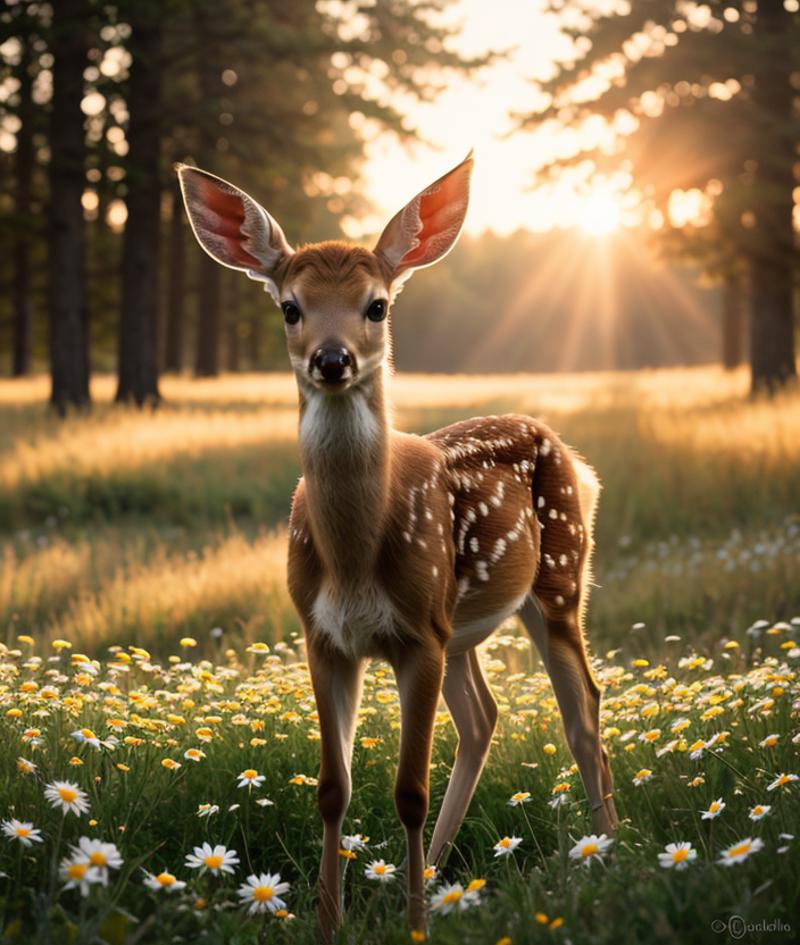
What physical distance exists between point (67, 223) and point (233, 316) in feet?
75.6

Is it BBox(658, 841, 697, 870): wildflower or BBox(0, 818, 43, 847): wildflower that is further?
BBox(0, 818, 43, 847): wildflower

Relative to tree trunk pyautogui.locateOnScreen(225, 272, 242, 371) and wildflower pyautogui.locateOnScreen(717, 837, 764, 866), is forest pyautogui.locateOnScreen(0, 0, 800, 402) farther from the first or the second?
tree trunk pyautogui.locateOnScreen(225, 272, 242, 371)

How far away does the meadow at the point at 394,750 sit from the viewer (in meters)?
3.08

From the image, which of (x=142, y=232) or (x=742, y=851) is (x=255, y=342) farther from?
(x=742, y=851)

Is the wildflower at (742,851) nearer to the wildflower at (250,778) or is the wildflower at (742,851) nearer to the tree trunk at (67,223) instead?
→ the wildflower at (250,778)

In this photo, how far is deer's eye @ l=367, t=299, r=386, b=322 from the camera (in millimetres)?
3716

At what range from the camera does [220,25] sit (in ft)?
59.8

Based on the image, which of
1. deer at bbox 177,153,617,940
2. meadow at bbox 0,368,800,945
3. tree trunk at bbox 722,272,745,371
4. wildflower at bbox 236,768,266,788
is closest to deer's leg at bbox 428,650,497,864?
deer at bbox 177,153,617,940

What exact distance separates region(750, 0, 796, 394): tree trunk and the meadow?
6.89 m

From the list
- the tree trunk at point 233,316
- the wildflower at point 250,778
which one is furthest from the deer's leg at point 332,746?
the tree trunk at point 233,316

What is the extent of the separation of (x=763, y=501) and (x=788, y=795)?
7309mm

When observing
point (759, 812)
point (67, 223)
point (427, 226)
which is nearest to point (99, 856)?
point (759, 812)

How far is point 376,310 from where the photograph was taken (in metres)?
3.74

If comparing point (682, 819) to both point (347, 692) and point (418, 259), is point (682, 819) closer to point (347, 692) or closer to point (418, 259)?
point (347, 692)
